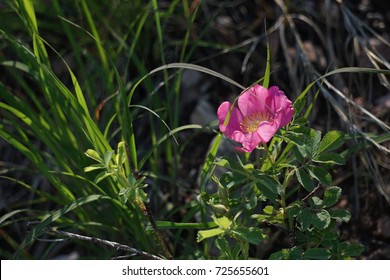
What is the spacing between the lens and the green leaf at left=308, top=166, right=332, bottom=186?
4.32 ft

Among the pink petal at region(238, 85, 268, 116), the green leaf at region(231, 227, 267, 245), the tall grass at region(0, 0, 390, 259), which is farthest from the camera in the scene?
the tall grass at region(0, 0, 390, 259)

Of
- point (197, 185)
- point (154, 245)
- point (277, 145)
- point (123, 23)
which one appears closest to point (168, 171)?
point (197, 185)

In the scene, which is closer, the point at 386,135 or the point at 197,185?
the point at 386,135

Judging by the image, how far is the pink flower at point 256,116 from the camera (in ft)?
4.25

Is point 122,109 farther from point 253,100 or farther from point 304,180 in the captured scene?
point 304,180

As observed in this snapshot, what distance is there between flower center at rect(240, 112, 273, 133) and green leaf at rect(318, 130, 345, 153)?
124mm

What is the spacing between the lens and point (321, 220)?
129 centimetres

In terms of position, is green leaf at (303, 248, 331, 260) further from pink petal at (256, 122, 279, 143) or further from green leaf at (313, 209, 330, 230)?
pink petal at (256, 122, 279, 143)

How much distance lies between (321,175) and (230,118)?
24 centimetres

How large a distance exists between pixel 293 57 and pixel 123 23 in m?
0.56

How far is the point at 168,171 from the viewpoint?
198cm

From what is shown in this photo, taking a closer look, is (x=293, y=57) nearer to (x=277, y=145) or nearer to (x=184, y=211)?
(x=184, y=211)

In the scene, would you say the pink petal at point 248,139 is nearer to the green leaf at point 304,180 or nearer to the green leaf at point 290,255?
the green leaf at point 304,180

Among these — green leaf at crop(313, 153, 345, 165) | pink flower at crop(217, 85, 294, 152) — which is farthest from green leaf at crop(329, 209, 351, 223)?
pink flower at crop(217, 85, 294, 152)
